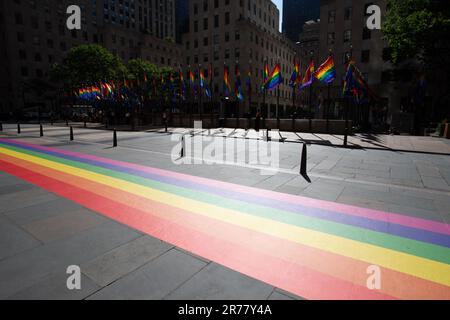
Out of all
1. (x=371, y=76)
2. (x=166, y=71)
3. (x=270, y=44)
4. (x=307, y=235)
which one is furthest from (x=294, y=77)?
(x=270, y=44)

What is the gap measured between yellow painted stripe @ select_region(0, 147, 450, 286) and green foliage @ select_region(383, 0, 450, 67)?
2852cm

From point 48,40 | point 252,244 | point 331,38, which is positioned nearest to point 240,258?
point 252,244

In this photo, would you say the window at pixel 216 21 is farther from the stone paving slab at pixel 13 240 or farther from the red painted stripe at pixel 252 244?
the stone paving slab at pixel 13 240

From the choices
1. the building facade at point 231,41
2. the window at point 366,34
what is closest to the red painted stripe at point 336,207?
the window at point 366,34

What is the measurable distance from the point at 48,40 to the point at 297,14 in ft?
498

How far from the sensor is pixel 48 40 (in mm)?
64812

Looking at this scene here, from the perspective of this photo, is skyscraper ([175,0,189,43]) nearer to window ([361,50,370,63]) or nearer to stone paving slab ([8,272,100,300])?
Result: window ([361,50,370,63])

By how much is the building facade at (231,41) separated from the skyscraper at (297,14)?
392 feet

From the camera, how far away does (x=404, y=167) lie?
31.6 feet

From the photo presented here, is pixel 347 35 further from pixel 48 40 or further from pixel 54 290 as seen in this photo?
pixel 48 40

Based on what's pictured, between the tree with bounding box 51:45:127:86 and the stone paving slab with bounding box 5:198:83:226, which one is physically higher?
the tree with bounding box 51:45:127:86

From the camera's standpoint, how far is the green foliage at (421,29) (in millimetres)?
23875

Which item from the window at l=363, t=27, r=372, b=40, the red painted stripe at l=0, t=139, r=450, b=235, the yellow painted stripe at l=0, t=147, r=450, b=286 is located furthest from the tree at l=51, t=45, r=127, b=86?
the yellow painted stripe at l=0, t=147, r=450, b=286

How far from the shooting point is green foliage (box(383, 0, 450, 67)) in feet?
78.3
